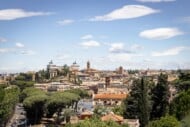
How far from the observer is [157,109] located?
55344mm

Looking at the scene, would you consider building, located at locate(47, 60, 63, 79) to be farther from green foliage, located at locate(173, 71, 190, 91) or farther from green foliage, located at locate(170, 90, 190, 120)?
green foliage, located at locate(170, 90, 190, 120)

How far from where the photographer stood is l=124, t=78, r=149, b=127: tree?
51844mm

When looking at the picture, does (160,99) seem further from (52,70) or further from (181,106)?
(52,70)

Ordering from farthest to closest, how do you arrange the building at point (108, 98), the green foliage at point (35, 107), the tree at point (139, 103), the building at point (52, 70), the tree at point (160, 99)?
1. the building at point (52, 70)
2. the building at point (108, 98)
3. the green foliage at point (35, 107)
4. the tree at point (160, 99)
5. the tree at point (139, 103)

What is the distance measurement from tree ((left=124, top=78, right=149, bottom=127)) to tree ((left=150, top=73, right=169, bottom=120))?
263cm

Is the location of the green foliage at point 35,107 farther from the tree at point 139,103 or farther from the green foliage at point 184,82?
the green foliage at point 184,82

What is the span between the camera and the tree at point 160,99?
180 ft

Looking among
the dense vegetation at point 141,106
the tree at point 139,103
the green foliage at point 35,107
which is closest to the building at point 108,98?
the dense vegetation at point 141,106

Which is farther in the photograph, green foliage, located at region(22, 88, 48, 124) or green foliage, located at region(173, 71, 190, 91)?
green foliage, located at region(22, 88, 48, 124)

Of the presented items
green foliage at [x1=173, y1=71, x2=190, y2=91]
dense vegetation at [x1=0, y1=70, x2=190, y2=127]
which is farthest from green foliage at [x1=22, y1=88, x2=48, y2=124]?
green foliage at [x1=173, y1=71, x2=190, y2=91]

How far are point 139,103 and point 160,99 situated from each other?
3.86 metres

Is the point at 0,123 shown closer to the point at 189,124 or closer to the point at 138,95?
the point at 138,95

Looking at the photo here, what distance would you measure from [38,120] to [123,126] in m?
33.0

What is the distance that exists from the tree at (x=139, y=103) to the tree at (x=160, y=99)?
263 centimetres
